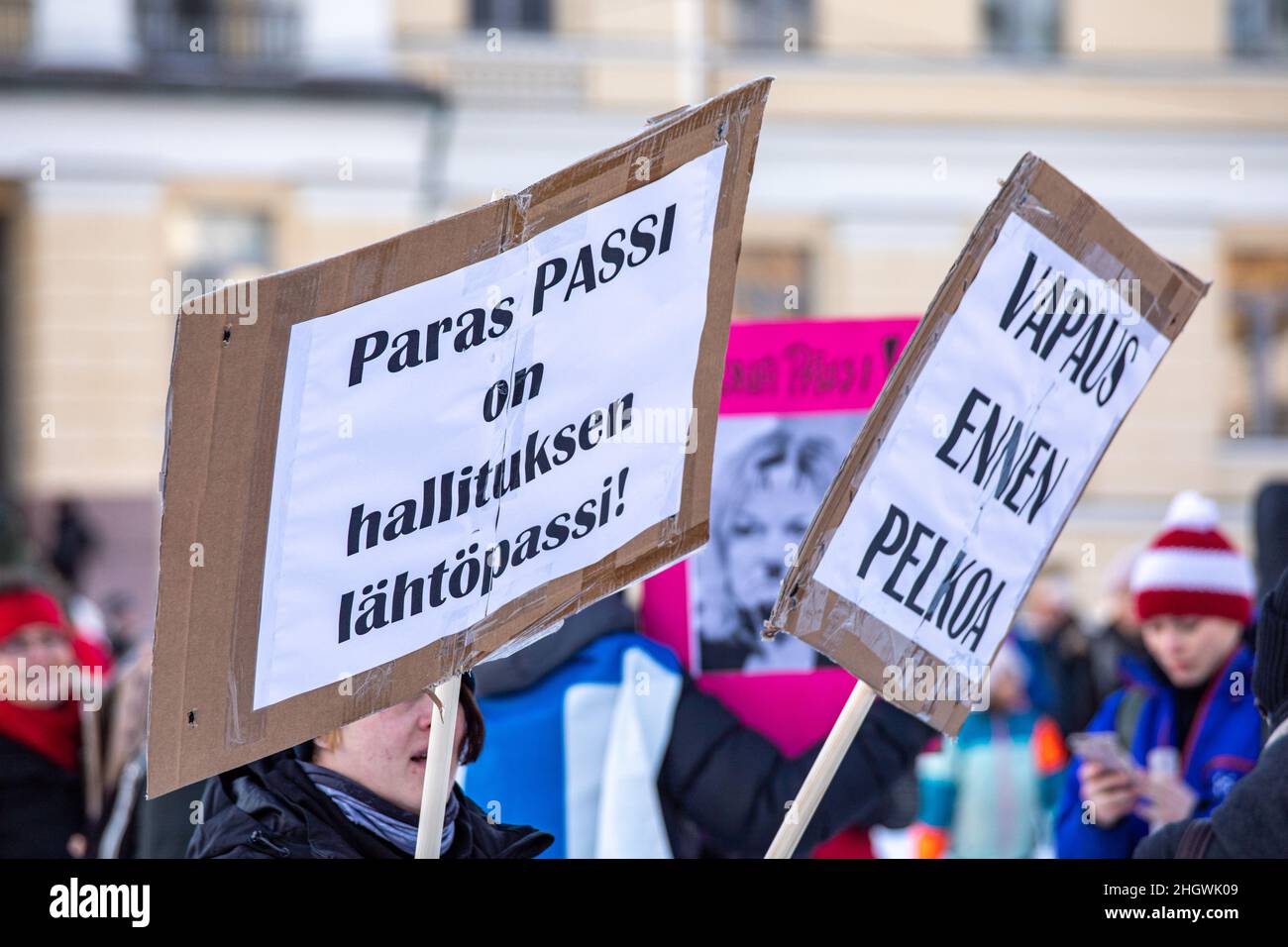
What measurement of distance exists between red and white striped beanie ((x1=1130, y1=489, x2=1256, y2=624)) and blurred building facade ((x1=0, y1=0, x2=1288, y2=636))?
11747 mm

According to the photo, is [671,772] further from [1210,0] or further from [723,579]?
[1210,0]

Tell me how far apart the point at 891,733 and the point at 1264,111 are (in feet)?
50.9

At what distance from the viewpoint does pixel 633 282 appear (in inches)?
93.8

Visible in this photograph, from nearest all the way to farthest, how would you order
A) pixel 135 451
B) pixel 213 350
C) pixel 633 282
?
pixel 213 350 < pixel 633 282 < pixel 135 451

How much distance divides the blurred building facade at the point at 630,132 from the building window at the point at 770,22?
0.09 feet

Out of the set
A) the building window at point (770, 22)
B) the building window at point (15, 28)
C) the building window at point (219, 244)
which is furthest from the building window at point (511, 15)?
the building window at point (15, 28)

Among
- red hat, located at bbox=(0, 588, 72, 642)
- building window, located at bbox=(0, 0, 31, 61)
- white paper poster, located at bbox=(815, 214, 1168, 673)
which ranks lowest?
red hat, located at bbox=(0, 588, 72, 642)

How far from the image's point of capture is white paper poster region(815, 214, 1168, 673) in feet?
8.20

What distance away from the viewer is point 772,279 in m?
17.1

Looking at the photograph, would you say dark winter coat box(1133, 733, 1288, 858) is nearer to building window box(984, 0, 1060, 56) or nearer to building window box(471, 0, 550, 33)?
building window box(471, 0, 550, 33)

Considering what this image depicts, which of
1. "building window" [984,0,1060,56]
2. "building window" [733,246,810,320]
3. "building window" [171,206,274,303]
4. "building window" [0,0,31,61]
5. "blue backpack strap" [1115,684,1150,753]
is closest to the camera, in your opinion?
"blue backpack strap" [1115,684,1150,753]

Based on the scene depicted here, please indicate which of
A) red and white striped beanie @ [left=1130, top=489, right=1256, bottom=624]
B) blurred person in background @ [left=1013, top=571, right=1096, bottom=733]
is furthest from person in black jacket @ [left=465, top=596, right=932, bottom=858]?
blurred person in background @ [left=1013, top=571, right=1096, bottom=733]

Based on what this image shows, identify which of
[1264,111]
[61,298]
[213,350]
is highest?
[213,350]
